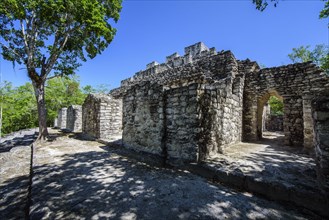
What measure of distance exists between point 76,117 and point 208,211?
46.9ft

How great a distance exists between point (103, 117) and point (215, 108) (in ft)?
20.7

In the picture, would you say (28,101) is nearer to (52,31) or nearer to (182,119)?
(52,31)

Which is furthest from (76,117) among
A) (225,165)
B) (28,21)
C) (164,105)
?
(225,165)

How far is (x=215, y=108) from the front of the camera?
464cm

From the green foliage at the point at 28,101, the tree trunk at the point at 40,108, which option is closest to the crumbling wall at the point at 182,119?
the tree trunk at the point at 40,108

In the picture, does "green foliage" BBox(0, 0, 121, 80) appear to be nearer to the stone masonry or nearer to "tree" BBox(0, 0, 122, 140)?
"tree" BBox(0, 0, 122, 140)

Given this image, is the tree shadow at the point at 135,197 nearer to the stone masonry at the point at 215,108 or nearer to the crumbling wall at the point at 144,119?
the stone masonry at the point at 215,108

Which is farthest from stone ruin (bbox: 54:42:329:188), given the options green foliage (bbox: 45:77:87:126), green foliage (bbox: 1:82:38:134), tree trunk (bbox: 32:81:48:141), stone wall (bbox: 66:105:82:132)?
green foliage (bbox: 1:82:38:134)

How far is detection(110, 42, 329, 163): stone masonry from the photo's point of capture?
4164 millimetres

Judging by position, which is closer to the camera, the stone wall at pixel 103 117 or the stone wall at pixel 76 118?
the stone wall at pixel 103 117

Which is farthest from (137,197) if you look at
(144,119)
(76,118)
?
(76,118)

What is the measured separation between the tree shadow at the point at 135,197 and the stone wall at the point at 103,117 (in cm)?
455

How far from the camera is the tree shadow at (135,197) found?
224cm

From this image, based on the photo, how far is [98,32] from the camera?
28.2ft
